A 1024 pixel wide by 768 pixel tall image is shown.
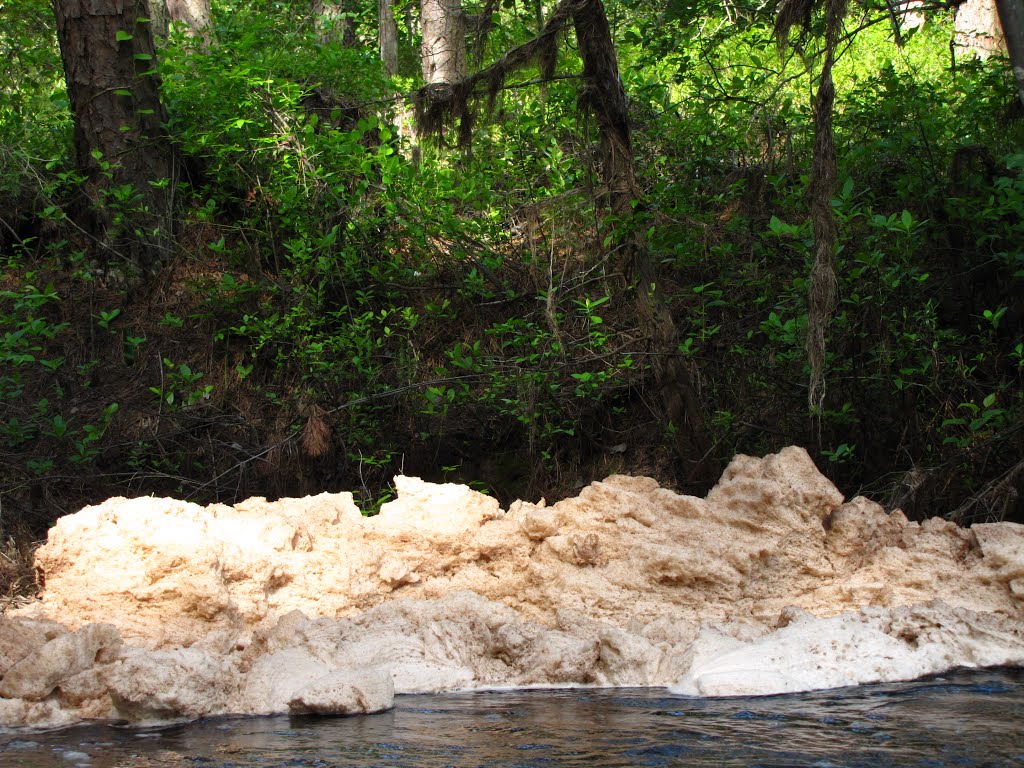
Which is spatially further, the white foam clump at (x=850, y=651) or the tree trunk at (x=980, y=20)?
the tree trunk at (x=980, y=20)

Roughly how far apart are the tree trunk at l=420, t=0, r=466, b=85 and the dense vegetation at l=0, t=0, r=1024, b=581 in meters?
1.03

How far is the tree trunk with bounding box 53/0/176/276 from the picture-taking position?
372 inches

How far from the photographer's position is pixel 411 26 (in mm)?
18641

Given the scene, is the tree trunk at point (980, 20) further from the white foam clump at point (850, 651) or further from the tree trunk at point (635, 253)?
the white foam clump at point (850, 651)

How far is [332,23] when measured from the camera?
11516 millimetres

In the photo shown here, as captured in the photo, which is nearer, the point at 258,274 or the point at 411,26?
the point at 258,274

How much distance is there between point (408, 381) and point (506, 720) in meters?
5.00

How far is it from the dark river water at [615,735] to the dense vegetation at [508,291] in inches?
101

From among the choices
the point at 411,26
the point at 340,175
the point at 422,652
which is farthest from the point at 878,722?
the point at 411,26

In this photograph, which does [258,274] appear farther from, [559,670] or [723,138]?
[559,670]

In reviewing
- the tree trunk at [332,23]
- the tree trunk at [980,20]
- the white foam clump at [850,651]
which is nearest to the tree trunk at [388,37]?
the tree trunk at [332,23]

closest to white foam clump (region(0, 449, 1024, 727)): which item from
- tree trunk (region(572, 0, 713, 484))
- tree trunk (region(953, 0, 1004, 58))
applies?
tree trunk (region(572, 0, 713, 484))

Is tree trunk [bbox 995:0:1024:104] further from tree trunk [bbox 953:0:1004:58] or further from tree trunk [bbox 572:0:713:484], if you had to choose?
tree trunk [bbox 953:0:1004:58]

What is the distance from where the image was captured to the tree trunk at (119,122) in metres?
9.46
